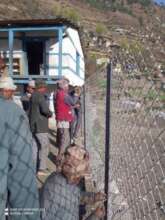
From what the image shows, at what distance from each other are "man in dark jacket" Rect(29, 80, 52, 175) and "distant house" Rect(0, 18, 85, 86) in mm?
12906

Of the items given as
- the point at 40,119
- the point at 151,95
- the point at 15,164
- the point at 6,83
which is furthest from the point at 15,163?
the point at 40,119

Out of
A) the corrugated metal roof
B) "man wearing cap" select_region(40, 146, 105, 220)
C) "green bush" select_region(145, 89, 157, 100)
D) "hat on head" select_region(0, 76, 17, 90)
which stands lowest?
"man wearing cap" select_region(40, 146, 105, 220)

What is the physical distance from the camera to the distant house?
2256cm

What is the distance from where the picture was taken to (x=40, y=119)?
29.9 ft

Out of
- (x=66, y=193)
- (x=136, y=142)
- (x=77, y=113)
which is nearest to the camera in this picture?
(x=136, y=142)

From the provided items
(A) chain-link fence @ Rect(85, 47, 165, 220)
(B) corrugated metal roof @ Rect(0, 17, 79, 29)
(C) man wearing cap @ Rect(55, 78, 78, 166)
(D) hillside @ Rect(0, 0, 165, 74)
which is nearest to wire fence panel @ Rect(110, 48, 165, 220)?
(A) chain-link fence @ Rect(85, 47, 165, 220)

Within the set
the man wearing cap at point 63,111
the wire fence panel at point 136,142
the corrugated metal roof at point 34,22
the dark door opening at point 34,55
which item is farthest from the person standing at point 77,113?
the dark door opening at point 34,55

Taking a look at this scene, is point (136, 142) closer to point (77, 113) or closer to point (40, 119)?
point (40, 119)

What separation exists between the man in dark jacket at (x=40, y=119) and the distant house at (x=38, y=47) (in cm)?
1291

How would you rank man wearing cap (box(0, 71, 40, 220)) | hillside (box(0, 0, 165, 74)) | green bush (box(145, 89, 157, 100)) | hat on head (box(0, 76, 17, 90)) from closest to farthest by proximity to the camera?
man wearing cap (box(0, 71, 40, 220))
green bush (box(145, 89, 157, 100))
hillside (box(0, 0, 165, 74))
hat on head (box(0, 76, 17, 90))

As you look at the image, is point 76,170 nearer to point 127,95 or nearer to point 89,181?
point 127,95

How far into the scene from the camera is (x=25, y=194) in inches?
108

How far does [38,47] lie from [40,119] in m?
15.7

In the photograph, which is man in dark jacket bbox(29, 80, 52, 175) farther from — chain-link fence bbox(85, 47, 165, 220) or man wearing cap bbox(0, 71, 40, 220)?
man wearing cap bbox(0, 71, 40, 220)
